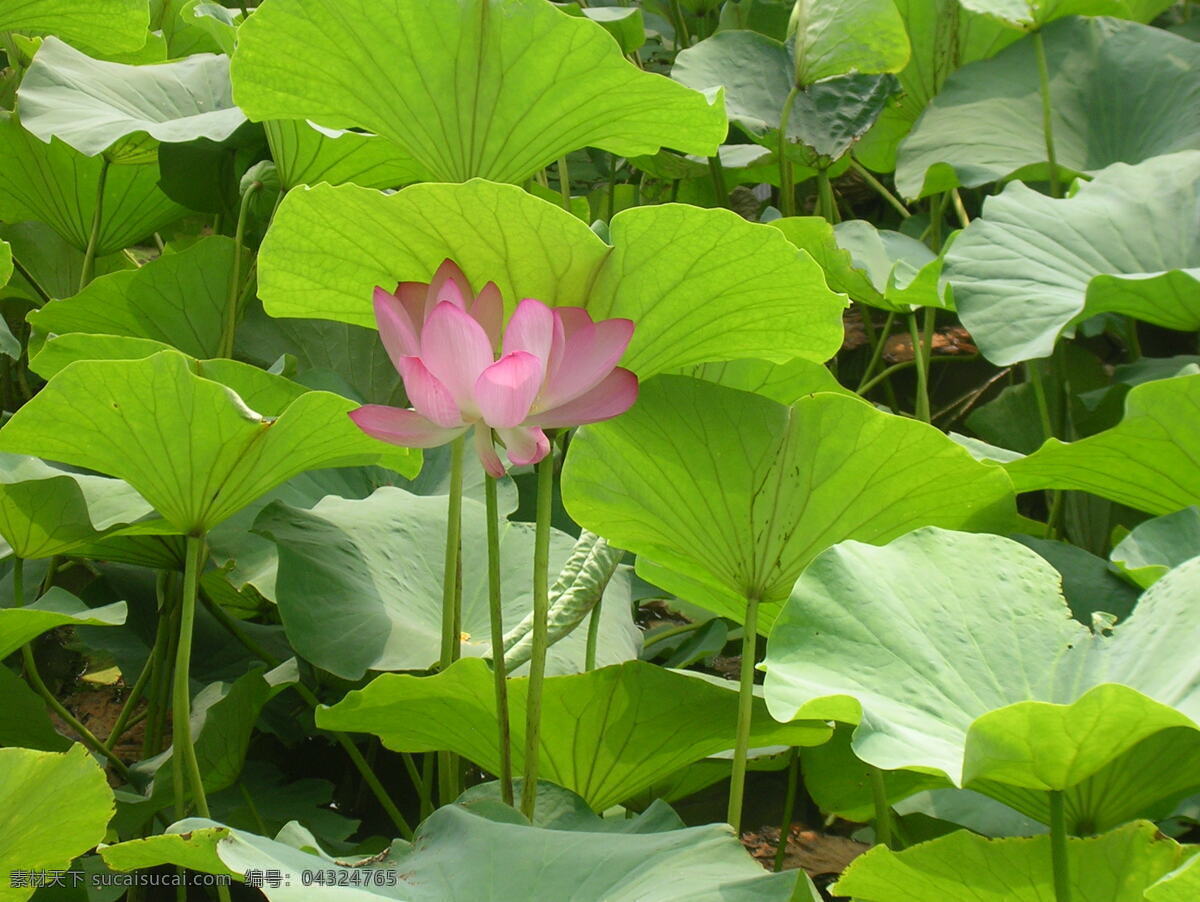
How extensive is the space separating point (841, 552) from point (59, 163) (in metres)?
0.98

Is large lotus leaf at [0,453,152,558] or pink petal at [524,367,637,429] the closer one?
pink petal at [524,367,637,429]

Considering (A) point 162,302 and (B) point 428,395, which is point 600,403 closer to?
(B) point 428,395

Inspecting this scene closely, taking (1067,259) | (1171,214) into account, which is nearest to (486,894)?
(1067,259)

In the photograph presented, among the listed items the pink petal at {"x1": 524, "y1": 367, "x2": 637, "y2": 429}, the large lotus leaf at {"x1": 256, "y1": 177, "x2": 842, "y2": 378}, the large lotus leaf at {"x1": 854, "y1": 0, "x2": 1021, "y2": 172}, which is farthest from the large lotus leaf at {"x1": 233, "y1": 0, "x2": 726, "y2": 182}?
the large lotus leaf at {"x1": 854, "y1": 0, "x2": 1021, "y2": 172}

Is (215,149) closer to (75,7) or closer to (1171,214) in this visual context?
(75,7)

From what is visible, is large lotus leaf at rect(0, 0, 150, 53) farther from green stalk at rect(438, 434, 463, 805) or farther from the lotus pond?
green stalk at rect(438, 434, 463, 805)

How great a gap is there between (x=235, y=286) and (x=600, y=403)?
0.65m

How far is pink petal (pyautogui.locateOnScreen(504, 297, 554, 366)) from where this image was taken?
59 centimetres

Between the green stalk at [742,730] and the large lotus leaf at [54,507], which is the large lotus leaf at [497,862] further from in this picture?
the large lotus leaf at [54,507]

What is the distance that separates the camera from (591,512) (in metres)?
0.78

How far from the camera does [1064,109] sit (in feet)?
4.60

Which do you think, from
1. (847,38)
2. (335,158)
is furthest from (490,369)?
(847,38)

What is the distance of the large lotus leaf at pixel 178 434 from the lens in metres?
0.73

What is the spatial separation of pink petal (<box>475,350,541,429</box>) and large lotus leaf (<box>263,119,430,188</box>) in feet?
1.72
